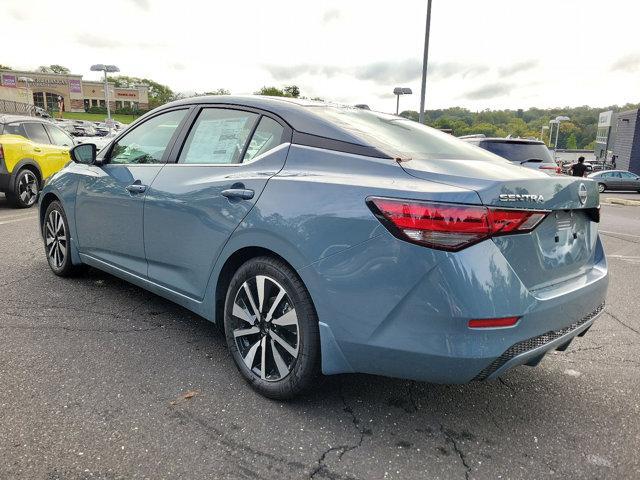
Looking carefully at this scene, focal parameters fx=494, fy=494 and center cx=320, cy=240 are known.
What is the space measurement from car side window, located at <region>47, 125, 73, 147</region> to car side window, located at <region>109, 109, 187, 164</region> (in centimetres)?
766

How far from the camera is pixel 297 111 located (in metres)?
2.80

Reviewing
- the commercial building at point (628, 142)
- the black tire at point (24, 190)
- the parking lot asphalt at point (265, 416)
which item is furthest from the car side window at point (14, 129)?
the commercial building at point (628, 142)

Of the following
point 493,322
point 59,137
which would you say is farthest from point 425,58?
point 493,322

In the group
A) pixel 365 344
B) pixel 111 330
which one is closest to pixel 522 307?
pixel 365 344

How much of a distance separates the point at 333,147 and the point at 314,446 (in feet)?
4.77

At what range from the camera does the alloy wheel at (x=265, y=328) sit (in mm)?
2500

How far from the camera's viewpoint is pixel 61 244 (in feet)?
15.1

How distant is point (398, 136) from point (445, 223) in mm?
1004

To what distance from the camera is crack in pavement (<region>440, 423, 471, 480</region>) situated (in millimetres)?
2140

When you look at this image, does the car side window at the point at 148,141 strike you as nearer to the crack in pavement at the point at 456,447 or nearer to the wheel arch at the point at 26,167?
the crack in pavement at the point at 456,447

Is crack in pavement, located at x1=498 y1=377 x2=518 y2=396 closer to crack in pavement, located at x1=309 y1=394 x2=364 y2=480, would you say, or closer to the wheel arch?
crack in pavement, located at x1=309 y1=394 x2=364 y2=480

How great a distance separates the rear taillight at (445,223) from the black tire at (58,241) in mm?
3499

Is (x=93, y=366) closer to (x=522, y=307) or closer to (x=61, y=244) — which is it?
(x=61, y=244)

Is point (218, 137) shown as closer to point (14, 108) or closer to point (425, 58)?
point (425, 58)
